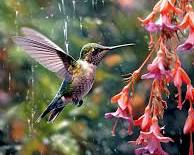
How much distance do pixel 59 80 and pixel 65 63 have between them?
3.19 ft

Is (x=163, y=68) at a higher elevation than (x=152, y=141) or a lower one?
higher

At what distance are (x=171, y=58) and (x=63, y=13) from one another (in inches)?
62.7

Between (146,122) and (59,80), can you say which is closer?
(146,122)

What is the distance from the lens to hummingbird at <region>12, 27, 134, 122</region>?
3.85ft

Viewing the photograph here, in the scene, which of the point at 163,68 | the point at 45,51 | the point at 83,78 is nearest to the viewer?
the point at 163,68

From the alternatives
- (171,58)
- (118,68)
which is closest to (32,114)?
(118,68)

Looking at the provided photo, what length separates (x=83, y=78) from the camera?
132 centimetres

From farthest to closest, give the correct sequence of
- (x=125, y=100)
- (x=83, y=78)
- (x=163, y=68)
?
(x=83, y=78) < (x=125, y=100) < (x=163, y=68)

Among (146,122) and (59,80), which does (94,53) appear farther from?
(59,80)

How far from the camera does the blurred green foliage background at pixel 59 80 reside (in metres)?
2.32

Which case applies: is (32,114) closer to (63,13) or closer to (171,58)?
(63,13)

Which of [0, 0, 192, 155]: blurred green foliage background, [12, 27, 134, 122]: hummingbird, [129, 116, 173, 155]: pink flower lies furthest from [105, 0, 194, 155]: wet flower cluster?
[0, 0, 192, 155]: blurred green foliage background

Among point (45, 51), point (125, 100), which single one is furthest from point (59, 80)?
point (125, 100)

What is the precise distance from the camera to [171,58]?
0.94 meters
